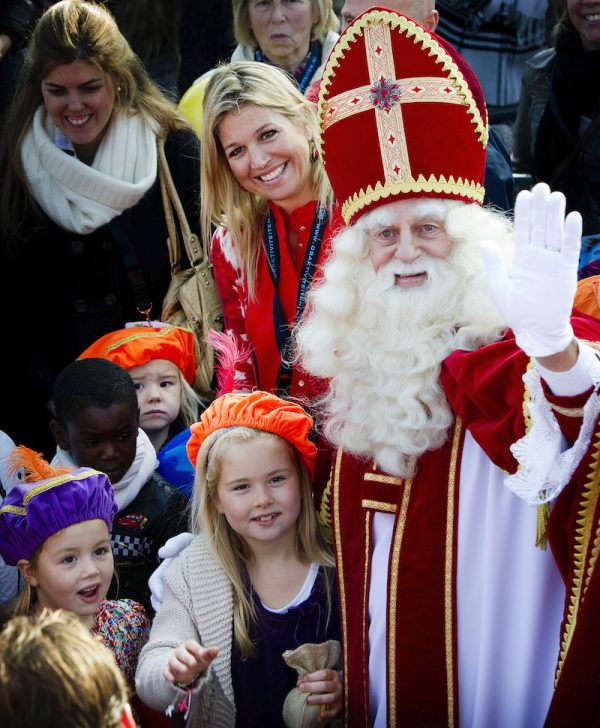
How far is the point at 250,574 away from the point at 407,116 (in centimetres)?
145

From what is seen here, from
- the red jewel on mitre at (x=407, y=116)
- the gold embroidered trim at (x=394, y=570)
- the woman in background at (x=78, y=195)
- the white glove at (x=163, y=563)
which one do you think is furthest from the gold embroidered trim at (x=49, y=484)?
the woman in background at (x=78, y=195)

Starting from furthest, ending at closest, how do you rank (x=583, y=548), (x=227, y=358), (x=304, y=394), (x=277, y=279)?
1. (x=277, y=279)
2. (x=304, y=394)
3. (x=227, y=358)
4. (x=583, y=548)

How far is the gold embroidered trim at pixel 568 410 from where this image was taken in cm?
256

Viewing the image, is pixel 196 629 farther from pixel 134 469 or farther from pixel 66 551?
pixel 134 469

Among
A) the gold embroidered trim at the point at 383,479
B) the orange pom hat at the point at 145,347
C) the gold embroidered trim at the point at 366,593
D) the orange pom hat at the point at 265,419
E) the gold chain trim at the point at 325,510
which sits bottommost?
the gold embroidered trim at the point at 366,593

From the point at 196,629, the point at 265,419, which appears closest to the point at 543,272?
the point at 265,419

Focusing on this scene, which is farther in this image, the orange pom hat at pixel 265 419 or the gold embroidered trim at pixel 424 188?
the orange pom hat at pixel 265 419

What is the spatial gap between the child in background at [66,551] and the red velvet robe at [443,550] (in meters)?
0.74

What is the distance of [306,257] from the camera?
4094 millimetres

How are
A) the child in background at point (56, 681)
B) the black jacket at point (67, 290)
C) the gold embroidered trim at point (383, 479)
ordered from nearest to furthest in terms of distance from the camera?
the child in background at point (56, 681) < the gold embroidered trim at point (383, 479) < the black jacket at point (67, 290)

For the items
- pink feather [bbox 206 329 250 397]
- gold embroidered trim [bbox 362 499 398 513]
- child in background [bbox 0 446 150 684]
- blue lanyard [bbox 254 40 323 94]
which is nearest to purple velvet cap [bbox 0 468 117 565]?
child in background [bbox 0 446 150 684]

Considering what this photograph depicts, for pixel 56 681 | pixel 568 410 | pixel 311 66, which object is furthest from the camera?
pixel 311 66

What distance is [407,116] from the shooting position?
312 centimetres

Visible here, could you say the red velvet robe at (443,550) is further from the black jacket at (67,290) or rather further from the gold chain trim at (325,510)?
the black jacket at (67,290)
